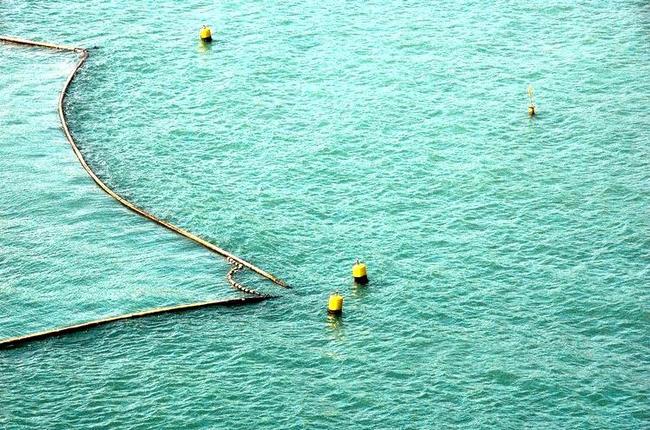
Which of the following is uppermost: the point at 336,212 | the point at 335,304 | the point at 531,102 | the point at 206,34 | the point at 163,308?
the point at 206,34

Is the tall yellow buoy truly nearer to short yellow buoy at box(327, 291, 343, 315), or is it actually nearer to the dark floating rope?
the dark floating rope

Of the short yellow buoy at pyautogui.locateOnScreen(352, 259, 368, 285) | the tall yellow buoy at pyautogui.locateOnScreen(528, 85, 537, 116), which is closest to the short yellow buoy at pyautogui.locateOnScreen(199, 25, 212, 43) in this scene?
the tall yellow buoy at pyautogui.locateOnScreen(528, 85, 537, 116)

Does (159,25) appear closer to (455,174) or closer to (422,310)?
(455,174)

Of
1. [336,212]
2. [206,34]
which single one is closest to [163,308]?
[336,212]

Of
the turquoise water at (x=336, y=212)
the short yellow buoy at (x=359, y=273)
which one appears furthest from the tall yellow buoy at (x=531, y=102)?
the short yellow buoy at (x=359, y=273)

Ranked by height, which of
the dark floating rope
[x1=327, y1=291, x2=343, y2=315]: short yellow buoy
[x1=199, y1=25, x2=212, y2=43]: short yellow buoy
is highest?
[x1=199, y1=25, x2=212, y2=43]: short yellow buoy

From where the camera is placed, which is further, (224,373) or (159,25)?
(159,25)

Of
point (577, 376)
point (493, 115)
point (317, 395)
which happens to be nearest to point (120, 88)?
point (493, 115)

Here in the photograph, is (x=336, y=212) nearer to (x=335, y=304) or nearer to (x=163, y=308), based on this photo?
(x=335, y=304)

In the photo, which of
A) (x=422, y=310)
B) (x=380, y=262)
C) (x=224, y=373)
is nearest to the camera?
(x=224, y=373)
